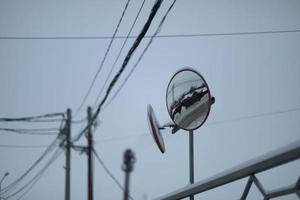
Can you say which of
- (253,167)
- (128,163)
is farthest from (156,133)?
(128,163)

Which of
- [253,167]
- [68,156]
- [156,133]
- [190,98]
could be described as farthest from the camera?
[68,156]

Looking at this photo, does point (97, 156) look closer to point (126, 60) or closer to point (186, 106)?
point (126, 60)

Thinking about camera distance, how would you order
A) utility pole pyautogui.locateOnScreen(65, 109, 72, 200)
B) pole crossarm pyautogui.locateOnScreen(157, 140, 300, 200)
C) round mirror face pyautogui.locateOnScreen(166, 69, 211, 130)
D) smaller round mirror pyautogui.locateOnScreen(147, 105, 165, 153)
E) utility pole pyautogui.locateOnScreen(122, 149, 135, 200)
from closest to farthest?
pole crossarm pyautogui.locateOnScreen(157, 140, 300, 200)
round mirror face pyautogui.locateOnScreen(166, 69, 211, 130)
smaller round mirror pyautogui.locateOnScreen(147, 105, 165, 153)
utility pole pyautogui.locateOnScreen(122, 149, 135, 200)
utility pole pyautogui.locateOnScreen(65, 109, 72, 200)

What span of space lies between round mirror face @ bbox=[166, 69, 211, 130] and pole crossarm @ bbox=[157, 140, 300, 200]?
94 centimetres

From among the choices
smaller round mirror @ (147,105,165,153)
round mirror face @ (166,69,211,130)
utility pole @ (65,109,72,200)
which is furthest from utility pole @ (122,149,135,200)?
utility pole @ (65,109,72,200)

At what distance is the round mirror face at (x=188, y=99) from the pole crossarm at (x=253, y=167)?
94 cm

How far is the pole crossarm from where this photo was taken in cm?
160

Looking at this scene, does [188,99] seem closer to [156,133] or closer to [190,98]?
[190,98]

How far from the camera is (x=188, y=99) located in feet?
11.5

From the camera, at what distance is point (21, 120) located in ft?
48.8

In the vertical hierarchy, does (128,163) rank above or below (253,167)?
above

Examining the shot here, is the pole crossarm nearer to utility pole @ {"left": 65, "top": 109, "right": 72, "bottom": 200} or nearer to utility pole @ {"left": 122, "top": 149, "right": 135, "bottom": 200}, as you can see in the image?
utility pole @ {"left": 122, "top": 149, "right": 135, "bottom": 200}

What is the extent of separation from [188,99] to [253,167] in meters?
1.65

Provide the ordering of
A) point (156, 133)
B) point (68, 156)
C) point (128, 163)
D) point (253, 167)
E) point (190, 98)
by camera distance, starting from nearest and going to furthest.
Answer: point (253, 167), point (190, 98), point (156, 133), point (128, 163), point (68, 156)
